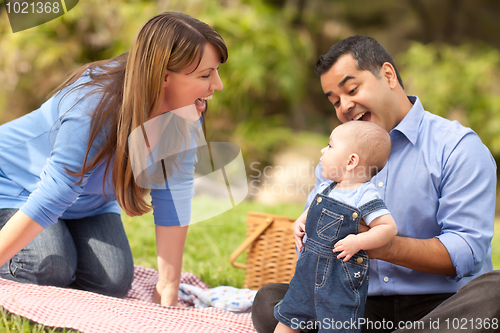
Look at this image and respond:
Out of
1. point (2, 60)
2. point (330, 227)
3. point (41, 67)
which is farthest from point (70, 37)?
point (330, 227)

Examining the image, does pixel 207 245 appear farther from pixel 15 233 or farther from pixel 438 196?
pixel 438 196

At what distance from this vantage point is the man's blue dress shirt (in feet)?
4.75

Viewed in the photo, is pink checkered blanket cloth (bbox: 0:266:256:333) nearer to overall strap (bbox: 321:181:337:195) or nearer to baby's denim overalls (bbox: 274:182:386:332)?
baby's denim overalls (bbox: 274:182:386:332)

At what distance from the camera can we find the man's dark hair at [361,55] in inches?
66.8

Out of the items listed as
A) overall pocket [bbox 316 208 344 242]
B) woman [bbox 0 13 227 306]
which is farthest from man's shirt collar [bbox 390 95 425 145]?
woman [bbox 0 13 227 306]

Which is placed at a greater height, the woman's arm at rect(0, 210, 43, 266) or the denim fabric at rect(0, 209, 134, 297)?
the woman's arm at rect(0, 210, 43, 266)

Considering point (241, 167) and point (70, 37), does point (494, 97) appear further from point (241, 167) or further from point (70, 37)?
point (70, 37)

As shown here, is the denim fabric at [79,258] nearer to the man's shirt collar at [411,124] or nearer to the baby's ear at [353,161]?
the baby's ear at [353,161]

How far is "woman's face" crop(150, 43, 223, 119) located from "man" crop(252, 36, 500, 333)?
448mm

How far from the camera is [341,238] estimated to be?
1.35 m

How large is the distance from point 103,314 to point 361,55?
4.59 ft

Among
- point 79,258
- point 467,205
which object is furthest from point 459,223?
point 79,258

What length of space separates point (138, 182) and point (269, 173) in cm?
533

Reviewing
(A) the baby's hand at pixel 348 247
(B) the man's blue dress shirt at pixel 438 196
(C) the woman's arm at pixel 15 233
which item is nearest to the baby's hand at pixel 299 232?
(A) the baby's hand at pixel 348 247
